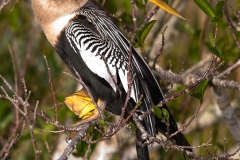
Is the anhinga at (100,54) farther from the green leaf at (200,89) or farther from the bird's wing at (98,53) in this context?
the green leaf at (200,89)

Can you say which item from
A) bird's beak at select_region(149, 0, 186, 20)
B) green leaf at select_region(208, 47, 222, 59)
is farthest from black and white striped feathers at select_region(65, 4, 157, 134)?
green leaf at select_region(208, 47, 222, 59)

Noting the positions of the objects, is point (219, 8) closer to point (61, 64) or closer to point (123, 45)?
point (123, 45)

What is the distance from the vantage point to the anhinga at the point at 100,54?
8.90 feet

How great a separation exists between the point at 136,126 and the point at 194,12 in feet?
8.70

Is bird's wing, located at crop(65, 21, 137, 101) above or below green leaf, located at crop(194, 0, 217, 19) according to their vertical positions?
below

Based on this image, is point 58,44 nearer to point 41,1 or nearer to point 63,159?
point 41,1

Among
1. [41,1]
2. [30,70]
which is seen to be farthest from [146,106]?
[30,70]

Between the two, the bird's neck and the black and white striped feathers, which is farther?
the bird's neck

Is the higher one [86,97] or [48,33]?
[48,33]

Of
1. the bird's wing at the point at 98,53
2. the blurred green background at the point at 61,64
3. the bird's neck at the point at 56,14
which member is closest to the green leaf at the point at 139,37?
the bird's wing at the point at 98,53

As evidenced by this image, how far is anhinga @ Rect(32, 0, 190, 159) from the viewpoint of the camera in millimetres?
2713

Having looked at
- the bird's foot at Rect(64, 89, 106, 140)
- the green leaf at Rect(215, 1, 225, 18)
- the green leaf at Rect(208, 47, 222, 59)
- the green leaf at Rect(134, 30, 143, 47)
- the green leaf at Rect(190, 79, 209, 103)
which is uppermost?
the green leaf at Rect(215, 1, 225, 18)

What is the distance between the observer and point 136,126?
2559mm

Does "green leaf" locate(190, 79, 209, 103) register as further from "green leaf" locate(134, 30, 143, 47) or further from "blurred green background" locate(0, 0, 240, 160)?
"blurred green background" locate(0, 0, 240, 160)
